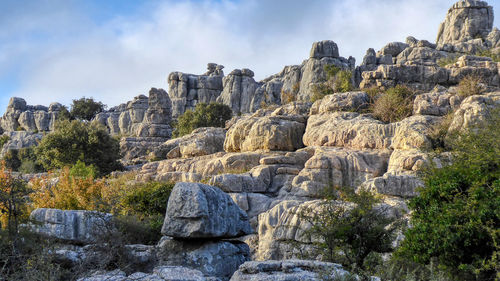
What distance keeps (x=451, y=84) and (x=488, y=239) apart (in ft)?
63.8

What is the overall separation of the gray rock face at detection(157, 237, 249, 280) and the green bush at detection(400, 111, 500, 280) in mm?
3945

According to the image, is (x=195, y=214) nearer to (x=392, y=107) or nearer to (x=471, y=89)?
(x=392, y=107)

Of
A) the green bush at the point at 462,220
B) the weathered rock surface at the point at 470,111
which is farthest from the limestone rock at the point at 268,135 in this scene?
the green bush at the point at 462,220

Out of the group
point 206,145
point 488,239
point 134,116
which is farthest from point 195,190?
point 134,116

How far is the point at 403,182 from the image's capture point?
14.7 meters

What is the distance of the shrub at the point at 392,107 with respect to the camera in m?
20.9

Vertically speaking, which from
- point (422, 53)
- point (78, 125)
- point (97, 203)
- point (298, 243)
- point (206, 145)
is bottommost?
point (298, 243)

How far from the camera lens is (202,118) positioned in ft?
146

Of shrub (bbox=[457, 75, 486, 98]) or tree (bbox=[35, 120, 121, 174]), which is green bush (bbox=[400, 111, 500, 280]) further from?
tree (bbox=[35, 120, 121, 174])

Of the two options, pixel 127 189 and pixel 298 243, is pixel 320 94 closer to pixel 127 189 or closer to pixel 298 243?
pixel 127 189

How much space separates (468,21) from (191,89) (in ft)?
132

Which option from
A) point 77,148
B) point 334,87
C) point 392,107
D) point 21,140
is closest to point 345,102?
point 392,107

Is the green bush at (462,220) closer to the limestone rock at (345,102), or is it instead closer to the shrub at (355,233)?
the shrub at (355,233)

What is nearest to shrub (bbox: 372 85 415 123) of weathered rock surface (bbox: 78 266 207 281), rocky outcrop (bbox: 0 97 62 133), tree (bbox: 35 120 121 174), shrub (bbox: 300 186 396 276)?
shrub (bbox: 300 186 396 276)
